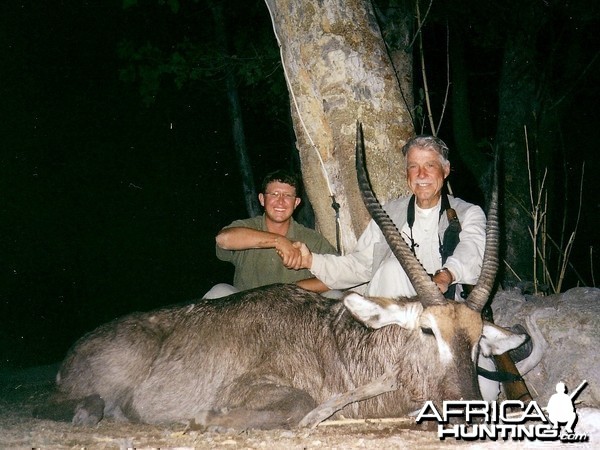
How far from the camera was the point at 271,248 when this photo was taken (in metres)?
5.43

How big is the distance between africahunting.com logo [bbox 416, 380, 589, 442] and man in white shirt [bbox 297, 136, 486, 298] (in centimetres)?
105

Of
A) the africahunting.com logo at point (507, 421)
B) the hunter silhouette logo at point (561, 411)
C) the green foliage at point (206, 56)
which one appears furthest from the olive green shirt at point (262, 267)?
the green foliage at point (206, 56)

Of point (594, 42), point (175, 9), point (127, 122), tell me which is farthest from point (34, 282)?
point (594, 42)

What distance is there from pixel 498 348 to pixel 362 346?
37.0 inches

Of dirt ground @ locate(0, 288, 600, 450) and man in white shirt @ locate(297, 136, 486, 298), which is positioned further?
man in white shirt @ locate(297, 136, 486, 298)

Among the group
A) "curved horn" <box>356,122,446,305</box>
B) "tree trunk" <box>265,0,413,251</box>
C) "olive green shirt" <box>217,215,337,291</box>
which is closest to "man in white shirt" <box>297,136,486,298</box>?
"tree trunk" <box>265,0,413,251</box>

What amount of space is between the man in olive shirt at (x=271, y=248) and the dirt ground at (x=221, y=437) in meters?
1.75

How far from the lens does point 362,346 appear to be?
13.7 ft

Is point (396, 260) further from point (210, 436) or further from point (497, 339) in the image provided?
point (210, 436)

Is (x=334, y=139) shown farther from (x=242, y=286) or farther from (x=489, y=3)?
(x=489, y=3)

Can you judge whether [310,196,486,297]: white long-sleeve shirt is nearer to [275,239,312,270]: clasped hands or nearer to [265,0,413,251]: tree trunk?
[275,239,312,270]: clasped hands

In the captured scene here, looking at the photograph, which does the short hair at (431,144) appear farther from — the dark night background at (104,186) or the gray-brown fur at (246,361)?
the dark night background at (104,186)

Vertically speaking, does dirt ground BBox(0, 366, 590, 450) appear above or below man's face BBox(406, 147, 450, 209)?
below

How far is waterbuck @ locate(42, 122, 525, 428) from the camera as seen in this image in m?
3.58
